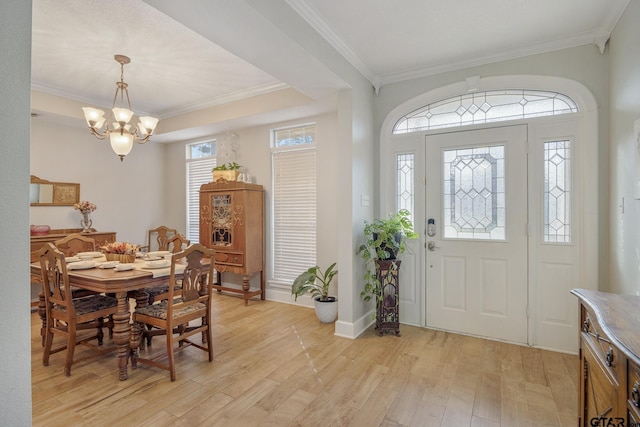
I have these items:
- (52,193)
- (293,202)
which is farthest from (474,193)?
(52,193)

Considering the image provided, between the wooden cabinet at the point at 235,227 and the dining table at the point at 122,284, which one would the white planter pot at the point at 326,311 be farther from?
the dining table at the point at 122,284

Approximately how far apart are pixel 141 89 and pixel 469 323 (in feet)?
15.6

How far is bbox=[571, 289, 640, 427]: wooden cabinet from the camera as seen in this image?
3.21ft

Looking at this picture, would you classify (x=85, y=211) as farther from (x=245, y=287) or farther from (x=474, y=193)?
(x=474, y=193)

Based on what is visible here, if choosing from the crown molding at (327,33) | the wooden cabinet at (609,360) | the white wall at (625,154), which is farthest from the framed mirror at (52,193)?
the white wall at (625,154)

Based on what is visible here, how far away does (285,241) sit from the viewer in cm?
465

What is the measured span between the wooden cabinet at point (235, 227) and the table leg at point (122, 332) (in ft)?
6.27

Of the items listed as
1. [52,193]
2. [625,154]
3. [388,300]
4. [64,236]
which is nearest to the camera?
[625,154]

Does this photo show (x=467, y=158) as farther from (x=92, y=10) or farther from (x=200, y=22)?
(x=92, y=10)

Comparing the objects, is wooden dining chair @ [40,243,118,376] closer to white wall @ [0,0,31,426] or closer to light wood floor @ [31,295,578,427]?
light wood floor @ [31,295,578,427]

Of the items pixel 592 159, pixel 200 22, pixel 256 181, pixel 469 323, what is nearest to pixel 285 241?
pixel 256 181

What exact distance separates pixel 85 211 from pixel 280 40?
400 cm

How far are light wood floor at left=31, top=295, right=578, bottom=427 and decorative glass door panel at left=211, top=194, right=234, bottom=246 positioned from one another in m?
1.63

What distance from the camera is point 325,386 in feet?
7.86
